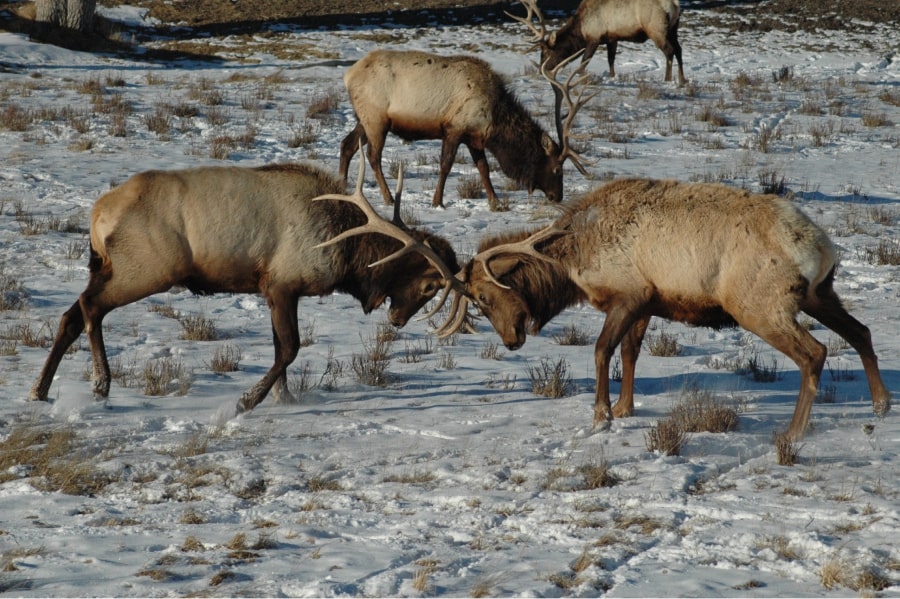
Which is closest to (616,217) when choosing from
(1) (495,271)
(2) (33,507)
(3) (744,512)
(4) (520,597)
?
(1) (495,271)

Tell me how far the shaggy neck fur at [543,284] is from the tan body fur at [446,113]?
5.36 metres

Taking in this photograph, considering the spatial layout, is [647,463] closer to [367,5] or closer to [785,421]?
[785,421]

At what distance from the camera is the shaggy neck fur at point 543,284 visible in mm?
7336

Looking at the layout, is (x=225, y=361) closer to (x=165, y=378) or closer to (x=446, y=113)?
(x=165, y=378)

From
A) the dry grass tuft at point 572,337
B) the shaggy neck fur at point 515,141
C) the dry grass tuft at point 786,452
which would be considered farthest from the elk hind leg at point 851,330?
the shaggy neck fur at point 515,141

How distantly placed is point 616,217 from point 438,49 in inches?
704

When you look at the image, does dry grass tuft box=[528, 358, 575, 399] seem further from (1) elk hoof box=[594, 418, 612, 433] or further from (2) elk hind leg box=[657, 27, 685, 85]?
(2) elk hind leg box=[657, 27, 685, 85]

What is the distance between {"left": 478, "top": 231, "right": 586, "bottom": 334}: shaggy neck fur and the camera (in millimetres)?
7336

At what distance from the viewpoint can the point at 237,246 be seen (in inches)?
278

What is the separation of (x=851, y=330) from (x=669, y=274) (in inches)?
49.2

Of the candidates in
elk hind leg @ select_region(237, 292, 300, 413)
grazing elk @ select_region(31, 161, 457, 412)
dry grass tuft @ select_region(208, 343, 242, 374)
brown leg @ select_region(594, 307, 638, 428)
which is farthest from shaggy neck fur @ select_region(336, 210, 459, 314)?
brown leg @ select_region(594, 307, 638, 428)

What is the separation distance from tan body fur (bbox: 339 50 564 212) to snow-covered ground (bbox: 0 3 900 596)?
57 centimetres

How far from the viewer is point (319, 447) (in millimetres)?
6414

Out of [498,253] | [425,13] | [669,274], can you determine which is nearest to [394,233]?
[498,253]
